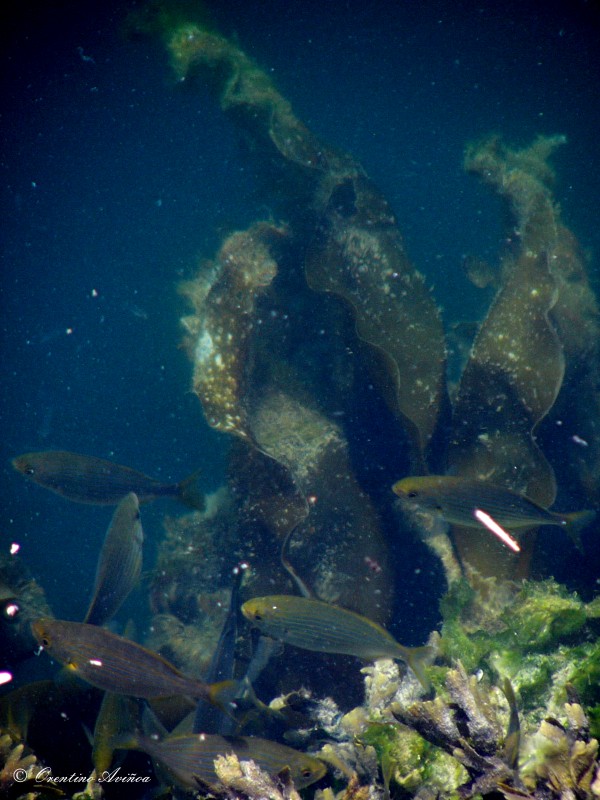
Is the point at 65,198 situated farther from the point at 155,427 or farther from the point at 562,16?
the point at 562,16

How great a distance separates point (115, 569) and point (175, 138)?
33.3 meters

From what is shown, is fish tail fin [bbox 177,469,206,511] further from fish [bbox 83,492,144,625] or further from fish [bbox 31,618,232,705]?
fish [bbox 31,618,232,705]

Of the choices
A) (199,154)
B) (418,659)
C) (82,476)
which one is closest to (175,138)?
(199,154)

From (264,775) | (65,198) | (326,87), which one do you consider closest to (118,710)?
(264,775)

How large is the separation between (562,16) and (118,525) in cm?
2497

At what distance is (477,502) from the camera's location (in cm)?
307

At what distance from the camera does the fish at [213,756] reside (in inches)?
89.7

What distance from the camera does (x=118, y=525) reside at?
321 cm

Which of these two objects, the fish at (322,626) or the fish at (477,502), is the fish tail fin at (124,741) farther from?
the fish at (477,502)

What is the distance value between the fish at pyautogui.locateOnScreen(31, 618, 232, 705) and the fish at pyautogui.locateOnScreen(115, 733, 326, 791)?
222 millimetres

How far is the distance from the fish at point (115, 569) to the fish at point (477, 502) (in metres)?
2.11

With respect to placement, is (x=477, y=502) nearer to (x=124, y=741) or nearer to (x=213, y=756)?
(x=213, y=756)

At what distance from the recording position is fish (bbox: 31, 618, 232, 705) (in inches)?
97.2

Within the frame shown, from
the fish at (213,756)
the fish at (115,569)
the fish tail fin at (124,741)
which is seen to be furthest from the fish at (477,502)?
the fish tail fin at (124,741)
